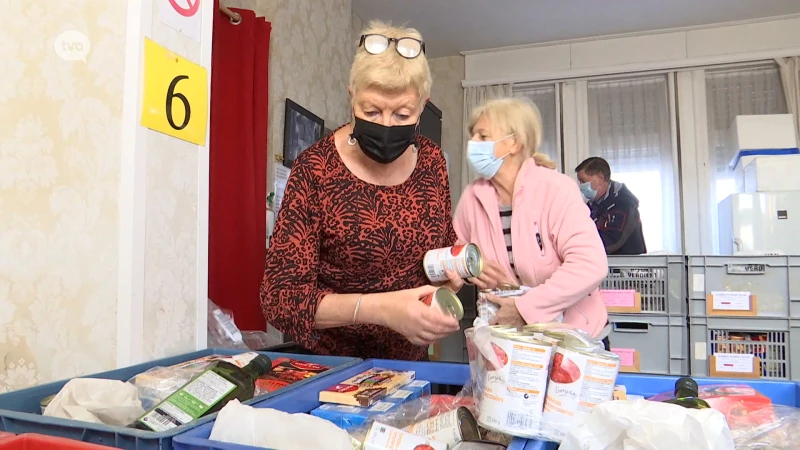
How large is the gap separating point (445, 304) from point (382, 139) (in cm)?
39

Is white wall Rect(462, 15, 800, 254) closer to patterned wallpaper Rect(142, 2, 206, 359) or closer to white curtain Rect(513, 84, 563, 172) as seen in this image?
white curtain Rect(513, 84, 563, 172)

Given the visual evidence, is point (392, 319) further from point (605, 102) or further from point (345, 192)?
point (605, 102)

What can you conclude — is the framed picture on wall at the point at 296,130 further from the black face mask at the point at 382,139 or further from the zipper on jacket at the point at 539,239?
the black face mask at the point at 382,139

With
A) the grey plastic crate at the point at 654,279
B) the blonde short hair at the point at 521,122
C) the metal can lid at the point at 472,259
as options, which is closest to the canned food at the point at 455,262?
the metal can lid at the point at 472,259

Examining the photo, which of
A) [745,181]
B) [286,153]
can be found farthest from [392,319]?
[745,181]

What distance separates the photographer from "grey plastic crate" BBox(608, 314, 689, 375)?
9.85 feet

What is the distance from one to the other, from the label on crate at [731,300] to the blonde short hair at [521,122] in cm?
183

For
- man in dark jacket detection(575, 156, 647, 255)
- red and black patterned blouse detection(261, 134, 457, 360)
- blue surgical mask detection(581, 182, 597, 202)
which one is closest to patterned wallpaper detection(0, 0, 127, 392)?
red and black patterned blouse detection(261, 134, 457, 360)

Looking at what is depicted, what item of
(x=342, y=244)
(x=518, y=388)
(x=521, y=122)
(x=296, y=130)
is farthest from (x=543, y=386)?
(x=296, y=130)

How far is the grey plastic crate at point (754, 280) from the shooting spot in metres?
2.79

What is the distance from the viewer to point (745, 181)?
3.53 meters

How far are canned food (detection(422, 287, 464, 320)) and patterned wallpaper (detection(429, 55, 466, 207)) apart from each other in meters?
4.36

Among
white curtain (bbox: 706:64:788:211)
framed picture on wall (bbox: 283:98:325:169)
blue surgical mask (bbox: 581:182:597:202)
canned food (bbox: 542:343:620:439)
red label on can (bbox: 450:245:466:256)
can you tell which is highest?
white curtain (bbox: 706:64:788:211)

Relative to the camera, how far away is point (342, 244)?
41.4 inches
